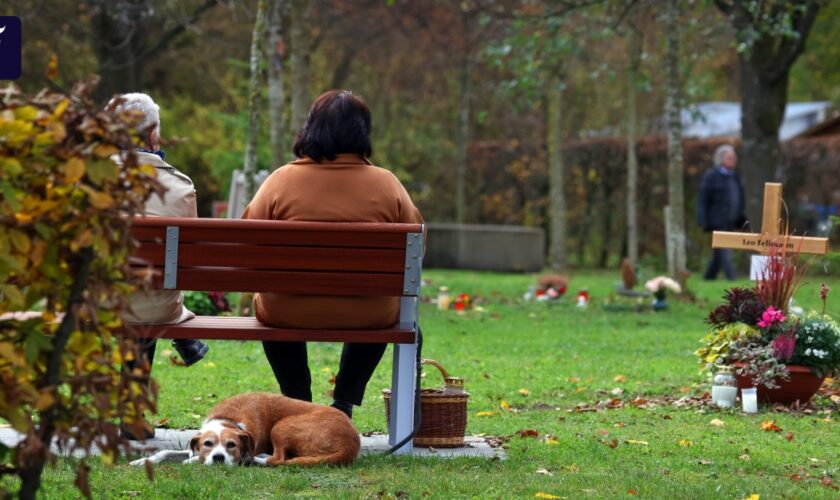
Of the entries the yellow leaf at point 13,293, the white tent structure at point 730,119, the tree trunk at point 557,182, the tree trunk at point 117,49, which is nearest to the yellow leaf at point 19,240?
the yellow leaf at point 13,293

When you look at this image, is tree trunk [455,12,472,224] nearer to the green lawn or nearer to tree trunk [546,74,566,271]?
tree trunk [546,74,566,271]

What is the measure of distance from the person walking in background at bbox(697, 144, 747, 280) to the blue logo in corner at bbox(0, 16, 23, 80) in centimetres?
1301

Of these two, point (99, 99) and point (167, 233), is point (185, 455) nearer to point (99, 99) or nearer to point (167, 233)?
point (167, 233)

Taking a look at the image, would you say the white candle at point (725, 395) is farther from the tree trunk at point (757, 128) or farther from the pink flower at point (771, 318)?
the tree trunk at point (757, 128)

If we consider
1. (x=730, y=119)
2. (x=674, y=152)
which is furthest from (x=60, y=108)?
(x=730, y=119)

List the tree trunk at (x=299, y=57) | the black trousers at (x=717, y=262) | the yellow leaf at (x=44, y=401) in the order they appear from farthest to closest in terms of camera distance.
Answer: the black trousers at (x=717, y=262)
the tree trunk at (x=299, y=57)
the yellow leaf at (x=44, y=401)

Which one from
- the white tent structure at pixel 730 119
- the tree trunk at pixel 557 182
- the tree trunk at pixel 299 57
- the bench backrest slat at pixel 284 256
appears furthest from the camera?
the white tent structure at pixel 730 119

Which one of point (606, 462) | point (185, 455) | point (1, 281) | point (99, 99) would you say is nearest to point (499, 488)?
point (606, 462)

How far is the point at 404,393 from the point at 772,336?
2.91m

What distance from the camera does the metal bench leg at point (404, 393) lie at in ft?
19.6

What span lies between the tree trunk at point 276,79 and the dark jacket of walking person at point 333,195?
6.46 metres

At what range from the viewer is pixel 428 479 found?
5.21 meters

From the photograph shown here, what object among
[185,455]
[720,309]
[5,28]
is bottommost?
[185,455]

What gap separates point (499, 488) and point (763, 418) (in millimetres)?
2858
